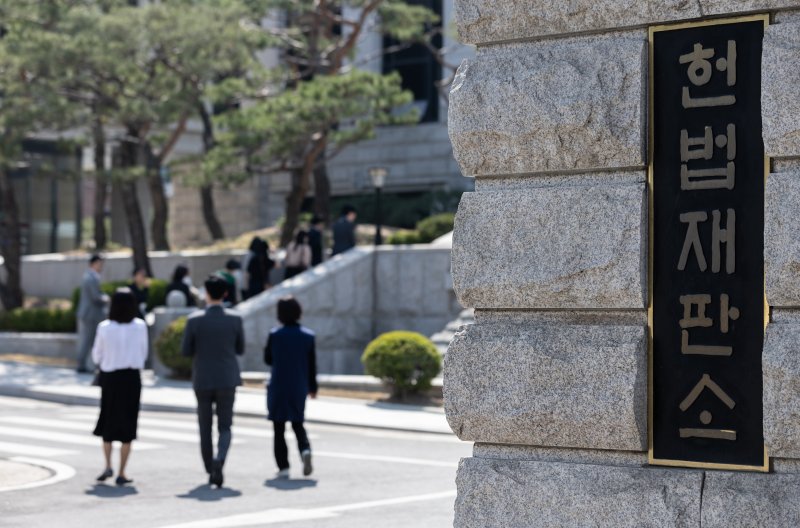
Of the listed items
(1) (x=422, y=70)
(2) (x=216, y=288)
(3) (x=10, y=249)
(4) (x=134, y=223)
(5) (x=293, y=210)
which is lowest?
(2) (x=216, y=288)

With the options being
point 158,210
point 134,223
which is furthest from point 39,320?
point 158,210

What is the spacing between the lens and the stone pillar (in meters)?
5.54

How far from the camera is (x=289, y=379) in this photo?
41.3 feet

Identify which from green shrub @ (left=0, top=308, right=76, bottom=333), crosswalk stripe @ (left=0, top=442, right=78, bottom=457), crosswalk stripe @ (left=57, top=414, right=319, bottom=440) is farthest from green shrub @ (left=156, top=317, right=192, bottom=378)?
crosswalk stripe @ (left=0, top=442, right=78, bottom=457)

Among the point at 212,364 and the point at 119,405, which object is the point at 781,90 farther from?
the point at 119,405

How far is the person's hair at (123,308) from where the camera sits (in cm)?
1239

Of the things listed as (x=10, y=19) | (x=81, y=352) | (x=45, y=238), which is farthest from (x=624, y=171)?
(x=45, y=238)

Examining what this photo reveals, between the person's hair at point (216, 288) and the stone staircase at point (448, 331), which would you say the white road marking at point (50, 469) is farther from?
the stone staircase at point (448, 331)

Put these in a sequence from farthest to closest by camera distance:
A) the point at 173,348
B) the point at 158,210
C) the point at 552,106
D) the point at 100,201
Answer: the point at 100,201 < the point at 158,210 < the point at 173,348 < the point at 552,106

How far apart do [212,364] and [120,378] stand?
85 cm

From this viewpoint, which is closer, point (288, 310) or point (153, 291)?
point (288, 310)

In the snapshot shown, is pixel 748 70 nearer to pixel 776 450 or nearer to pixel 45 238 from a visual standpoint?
pixel 776 450

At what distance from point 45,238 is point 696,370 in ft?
163

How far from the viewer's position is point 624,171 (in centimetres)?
582
